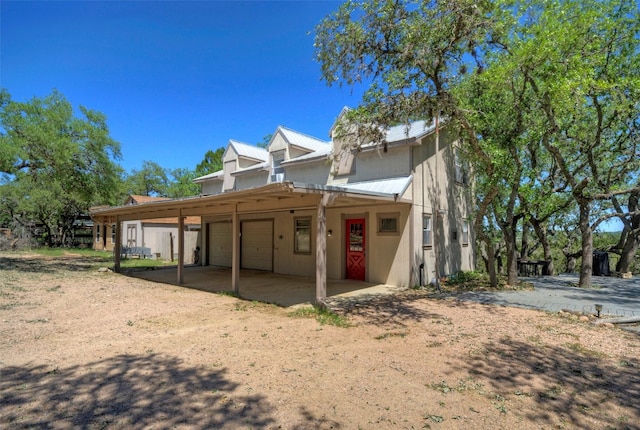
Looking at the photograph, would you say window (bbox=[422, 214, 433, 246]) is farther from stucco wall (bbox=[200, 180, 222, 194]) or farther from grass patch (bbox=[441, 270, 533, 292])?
stucco wall (bbox=[200, 180, 222, 194])

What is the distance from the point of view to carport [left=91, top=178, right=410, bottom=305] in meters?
7.71

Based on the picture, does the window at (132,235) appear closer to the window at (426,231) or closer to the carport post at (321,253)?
the window at (426,231)

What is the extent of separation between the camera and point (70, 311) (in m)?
7.57

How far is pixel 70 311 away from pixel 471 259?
14074 millimetres

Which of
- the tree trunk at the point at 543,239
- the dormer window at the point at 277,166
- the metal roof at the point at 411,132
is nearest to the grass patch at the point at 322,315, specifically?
the metal roof at the point at 411,132

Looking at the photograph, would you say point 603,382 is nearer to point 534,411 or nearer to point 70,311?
point 534,411

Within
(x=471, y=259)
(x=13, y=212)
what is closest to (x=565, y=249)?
(x=471, y=259)

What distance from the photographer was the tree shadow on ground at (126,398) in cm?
318

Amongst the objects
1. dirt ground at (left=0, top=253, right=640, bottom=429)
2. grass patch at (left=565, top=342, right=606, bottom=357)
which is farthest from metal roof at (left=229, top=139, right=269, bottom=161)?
grass patch at (left=565, top=342, right=606, bottom=357)

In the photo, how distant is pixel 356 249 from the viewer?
39.9 ft

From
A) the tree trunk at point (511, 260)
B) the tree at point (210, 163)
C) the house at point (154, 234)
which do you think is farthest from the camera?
the tree at point (210, 163)

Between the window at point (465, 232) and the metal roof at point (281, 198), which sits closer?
the metal roof at point (281, 198)

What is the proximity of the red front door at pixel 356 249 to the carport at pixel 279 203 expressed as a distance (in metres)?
0.75

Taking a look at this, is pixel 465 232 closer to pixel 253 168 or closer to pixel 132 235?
pixel 253 168
